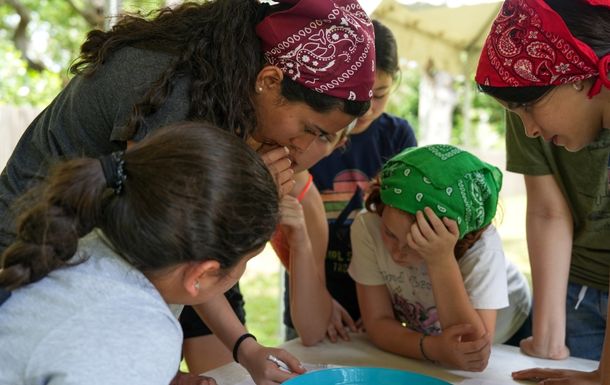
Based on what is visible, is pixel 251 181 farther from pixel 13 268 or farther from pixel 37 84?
pixel 37 84

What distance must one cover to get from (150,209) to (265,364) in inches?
20.1

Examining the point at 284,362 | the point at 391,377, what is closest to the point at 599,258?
the point at 391,377

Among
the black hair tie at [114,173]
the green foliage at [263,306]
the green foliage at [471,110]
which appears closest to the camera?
the black hair tie at [114,173]

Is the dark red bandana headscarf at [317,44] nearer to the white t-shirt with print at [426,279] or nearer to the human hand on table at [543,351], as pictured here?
the white t-shirt with print at [426,279]

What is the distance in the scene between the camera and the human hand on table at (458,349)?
1.41 metres

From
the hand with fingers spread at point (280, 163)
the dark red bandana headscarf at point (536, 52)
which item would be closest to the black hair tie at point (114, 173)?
the hand with fingers spread at point (280, 163)

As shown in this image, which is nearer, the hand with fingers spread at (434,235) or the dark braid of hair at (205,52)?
the dark braid of hair at (205,52)

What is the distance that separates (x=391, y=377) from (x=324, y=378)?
0.12 metres

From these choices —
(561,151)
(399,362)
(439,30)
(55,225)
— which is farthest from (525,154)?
(439,30)

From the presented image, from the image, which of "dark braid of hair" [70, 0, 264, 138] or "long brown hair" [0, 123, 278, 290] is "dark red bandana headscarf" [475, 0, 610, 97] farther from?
"long brown hair" [0, 123, 278, 290]

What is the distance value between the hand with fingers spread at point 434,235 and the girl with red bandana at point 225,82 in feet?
1.00

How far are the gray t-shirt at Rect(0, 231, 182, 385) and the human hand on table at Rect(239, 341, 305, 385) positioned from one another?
1.31 feet

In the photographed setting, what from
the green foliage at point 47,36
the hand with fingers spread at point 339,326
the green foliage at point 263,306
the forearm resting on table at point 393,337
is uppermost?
the forearm resting on table at point 393,337

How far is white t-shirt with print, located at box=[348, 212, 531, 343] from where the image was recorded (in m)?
1.58
